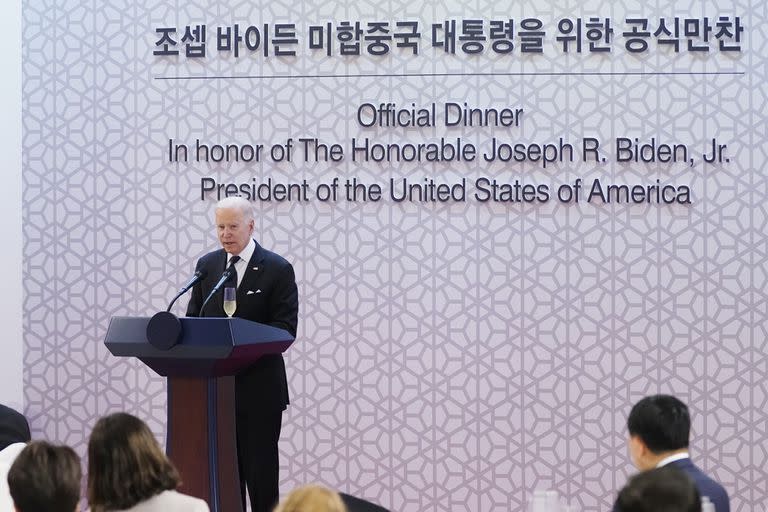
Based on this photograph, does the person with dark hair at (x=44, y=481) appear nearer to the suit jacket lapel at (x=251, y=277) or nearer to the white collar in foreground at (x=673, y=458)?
the white collar in foreground at (x=673, y=458)

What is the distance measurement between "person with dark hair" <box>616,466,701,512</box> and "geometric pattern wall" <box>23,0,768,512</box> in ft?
12.8

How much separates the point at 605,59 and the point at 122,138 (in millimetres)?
2603

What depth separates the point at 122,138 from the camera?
6.11 meters

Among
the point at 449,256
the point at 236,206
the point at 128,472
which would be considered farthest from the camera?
the point at 449,256

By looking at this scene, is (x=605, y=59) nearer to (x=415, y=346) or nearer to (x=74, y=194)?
(x=415, y=346)

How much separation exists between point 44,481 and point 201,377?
5.53 feet

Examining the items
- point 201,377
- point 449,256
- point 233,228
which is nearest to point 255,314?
point 233,228

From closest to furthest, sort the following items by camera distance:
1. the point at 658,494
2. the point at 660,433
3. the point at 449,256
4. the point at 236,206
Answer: the point at 658,494
the point at 660,433
the point at 236,206
the point at 449,256

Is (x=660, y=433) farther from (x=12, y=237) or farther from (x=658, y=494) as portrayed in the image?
(x=12, y=237)

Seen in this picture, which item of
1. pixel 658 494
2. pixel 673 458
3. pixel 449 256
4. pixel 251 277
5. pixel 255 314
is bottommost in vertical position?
pixel 673 458

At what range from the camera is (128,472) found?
8.93 feet

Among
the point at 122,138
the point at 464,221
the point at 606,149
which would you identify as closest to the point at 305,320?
the point at 464,221

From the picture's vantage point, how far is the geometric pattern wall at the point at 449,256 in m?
5.84

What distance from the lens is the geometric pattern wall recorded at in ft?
19.2
